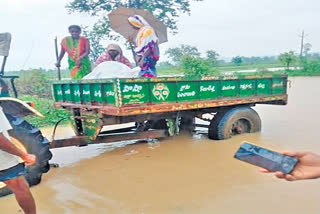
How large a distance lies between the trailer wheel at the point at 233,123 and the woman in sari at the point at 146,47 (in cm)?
156

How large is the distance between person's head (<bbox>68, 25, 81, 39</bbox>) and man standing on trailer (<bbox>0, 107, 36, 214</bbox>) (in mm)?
3685

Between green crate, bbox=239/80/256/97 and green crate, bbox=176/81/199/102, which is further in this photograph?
green crate, bbox=239/80/256/97

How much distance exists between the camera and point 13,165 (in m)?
2.54

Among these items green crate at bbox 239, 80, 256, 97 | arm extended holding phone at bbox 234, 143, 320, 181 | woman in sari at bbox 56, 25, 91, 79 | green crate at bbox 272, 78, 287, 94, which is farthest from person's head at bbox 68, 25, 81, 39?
arm extended holding phone at bbox 234, 143, 320, 181

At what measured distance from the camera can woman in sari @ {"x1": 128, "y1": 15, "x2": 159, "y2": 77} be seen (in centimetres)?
552

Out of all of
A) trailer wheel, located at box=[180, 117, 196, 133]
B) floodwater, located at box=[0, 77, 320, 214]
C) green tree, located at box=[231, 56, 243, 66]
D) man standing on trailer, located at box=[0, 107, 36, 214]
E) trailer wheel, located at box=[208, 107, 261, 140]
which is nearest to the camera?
man standing on trailer, located at box=[0, 107, 36, 214]

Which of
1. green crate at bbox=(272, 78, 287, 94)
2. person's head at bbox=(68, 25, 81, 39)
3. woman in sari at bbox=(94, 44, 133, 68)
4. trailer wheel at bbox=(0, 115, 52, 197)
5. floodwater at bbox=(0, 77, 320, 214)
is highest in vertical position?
person's head at bbox=(68, 25, 81, 39)

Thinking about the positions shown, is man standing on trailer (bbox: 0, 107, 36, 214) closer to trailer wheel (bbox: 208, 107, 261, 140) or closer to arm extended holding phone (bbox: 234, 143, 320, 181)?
arm extended holding phone (bbox: 234, 143, 320, 181)

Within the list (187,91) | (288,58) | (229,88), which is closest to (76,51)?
(187,91)

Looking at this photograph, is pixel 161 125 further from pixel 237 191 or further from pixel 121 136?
pixel 237 191

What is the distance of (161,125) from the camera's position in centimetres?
663

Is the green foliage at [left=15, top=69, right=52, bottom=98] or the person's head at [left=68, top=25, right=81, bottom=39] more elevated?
the person's head at [left=68, top=25, right=81, bottom=39]

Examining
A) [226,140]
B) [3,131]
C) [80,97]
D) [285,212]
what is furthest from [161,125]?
[3,131]

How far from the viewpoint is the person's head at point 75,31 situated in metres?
5.89
